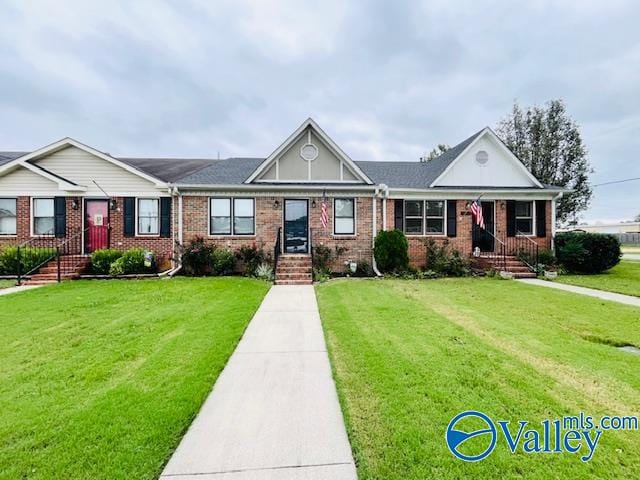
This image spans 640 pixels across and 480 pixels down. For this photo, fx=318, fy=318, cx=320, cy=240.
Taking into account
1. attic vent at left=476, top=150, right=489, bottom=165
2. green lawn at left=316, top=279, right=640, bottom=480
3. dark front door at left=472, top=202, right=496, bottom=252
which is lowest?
green lawn at left=316, top=279, right=640, bottom=480

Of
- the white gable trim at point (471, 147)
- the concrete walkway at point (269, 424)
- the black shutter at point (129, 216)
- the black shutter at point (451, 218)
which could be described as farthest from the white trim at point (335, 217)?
the concrete walkway at point (269, 424)

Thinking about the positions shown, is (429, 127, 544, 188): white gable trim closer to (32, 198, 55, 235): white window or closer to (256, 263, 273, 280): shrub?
(256, 263, 273, 280): shrub

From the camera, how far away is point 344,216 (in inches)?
520

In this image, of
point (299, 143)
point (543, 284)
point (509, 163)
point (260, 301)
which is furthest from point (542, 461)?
point (509, 163)

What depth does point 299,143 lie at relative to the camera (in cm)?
1312

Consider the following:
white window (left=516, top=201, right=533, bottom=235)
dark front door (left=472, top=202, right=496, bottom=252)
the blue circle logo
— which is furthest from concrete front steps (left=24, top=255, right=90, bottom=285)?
white window (left=516, top=201, right=533, bottom=235)

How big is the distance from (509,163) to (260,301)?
12.7m

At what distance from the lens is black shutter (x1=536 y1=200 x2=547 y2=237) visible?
13.9m

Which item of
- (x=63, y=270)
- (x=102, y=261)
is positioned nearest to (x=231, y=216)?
(x=102, y=261)

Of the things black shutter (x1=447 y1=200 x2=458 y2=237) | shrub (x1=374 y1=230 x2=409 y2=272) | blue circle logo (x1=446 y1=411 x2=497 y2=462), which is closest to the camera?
blue circle logo (x1=446 y1=411 x2=497 y2=462)

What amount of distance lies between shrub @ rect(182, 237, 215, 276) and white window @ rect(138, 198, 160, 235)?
172 centimetres

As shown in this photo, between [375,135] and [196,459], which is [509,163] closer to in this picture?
[196,459]

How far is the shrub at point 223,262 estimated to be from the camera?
1218 cm

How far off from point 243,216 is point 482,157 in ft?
35.2
